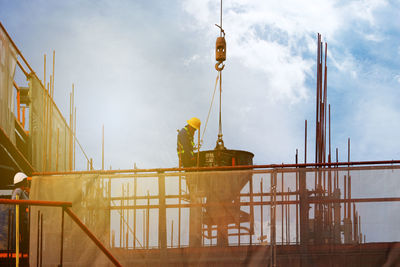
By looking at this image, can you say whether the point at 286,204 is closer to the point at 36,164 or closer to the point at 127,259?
the point at 127,259

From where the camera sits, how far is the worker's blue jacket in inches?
564

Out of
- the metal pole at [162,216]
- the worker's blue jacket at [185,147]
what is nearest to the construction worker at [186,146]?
the worker's blue jacket at [185,147]

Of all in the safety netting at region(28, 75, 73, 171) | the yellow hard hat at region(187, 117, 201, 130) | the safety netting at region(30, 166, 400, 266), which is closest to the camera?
the safety netting at region(30, 166, 400, 266)

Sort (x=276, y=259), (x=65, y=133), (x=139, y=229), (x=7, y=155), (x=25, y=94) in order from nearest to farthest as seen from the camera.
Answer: (x=276, y=259), (x=139, y=229), (x=7, y=155), (x=25, y=94), (x=65, y=133)

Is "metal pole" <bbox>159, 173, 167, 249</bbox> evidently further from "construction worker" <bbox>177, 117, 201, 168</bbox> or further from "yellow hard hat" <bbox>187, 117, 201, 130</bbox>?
"yellow hard hat" <bbox>187, 117, 201, 130</bbox>

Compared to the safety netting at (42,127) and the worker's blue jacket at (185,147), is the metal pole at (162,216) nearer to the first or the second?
the worker's blue jacket at (185,147)

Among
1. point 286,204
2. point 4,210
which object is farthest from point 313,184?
point 4,210

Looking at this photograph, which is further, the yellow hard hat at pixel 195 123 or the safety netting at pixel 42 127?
the safety netting at pixel 42 127

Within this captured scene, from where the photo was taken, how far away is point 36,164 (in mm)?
15477

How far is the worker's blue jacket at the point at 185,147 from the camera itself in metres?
14.3

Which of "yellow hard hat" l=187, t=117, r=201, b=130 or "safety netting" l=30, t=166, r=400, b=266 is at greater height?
"yellow hard hat" l=187, t=117, r=201, b=130

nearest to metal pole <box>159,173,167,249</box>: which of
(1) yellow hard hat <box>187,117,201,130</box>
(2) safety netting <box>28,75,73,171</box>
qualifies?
(1) yellow hard hat <box>187,117,201,130</box>

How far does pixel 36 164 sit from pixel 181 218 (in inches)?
257

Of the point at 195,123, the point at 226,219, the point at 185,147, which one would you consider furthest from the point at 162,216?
the point at 195,123
